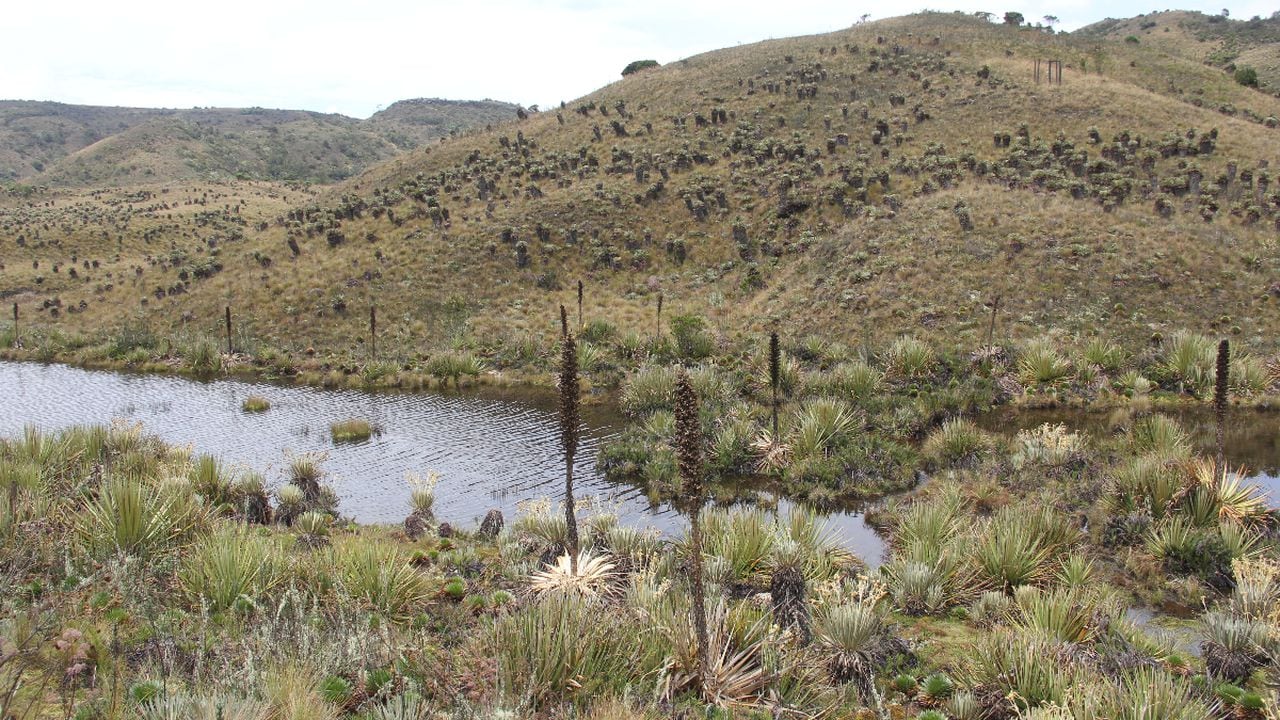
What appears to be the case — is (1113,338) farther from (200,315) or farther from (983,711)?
(200,315)

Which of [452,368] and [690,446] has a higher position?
[690,446]

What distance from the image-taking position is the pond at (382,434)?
1820cm

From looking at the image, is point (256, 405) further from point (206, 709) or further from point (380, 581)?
point (206, 709)

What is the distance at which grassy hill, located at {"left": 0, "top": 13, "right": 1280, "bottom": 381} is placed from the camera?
117ft

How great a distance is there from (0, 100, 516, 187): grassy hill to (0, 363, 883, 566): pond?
295 ft

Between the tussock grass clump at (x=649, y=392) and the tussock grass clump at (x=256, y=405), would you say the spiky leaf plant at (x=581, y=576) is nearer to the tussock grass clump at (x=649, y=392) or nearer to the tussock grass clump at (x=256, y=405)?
the tussock grass clump at (x=649, y=392)

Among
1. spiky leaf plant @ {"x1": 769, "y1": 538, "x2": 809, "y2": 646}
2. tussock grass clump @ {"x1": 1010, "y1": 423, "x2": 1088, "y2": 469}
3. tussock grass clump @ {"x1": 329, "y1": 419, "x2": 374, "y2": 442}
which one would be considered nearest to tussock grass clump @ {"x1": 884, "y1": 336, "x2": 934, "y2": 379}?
tussock grass clump @ {"x1": 1010, "y1": 423, "x2": 1088, "y2": 469}

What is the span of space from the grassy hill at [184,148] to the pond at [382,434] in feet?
295

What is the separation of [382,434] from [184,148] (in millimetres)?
124658

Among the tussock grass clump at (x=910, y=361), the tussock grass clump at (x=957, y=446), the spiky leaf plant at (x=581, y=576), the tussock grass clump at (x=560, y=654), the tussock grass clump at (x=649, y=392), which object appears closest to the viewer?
the tussock grass clump at (x=560, y=654)

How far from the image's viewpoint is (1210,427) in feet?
71.7

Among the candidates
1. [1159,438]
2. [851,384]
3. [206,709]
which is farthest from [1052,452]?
[206,709]

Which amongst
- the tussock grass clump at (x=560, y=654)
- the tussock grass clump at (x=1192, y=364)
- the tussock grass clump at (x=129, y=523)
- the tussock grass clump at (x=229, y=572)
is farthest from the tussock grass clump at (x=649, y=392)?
the tussock grass clump at (x=560, y=654)

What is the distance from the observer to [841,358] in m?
29.2
